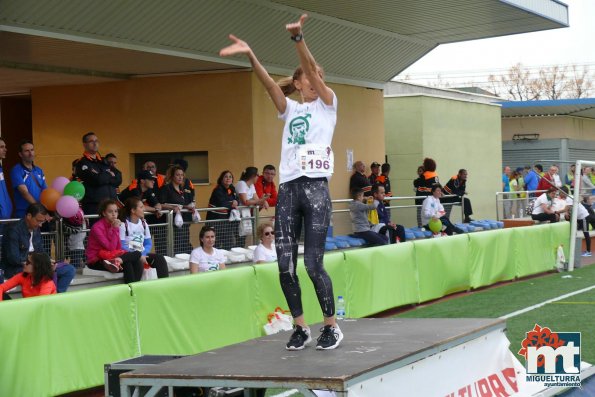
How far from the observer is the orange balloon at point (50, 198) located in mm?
12711

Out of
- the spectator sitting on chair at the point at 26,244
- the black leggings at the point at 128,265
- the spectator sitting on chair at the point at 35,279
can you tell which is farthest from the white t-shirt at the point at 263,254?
the spectator sitting on chair at the point at 35,279

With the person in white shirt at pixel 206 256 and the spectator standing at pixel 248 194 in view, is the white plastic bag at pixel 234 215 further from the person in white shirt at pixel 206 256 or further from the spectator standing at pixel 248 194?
the person in white shirt at pixel 206 256

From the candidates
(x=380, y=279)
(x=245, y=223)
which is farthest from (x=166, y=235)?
(x=380, y=279)

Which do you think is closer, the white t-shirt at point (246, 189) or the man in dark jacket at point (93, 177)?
the man in dark jacket at point (93, 177)

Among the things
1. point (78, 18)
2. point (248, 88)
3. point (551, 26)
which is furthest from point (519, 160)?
point (78, 18)

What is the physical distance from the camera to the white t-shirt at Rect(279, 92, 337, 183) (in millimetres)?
7102

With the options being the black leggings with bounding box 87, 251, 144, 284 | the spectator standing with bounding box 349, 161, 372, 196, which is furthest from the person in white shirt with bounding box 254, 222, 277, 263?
the spectator standing with bounding box 349, 161, 372, 196

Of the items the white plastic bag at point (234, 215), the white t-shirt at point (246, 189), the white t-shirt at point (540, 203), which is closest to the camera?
the white plastic bag at point (234, 215)

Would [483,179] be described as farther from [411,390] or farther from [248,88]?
[411,390]

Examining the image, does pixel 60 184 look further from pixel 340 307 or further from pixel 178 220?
pixel 340 307

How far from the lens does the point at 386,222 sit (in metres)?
19.9

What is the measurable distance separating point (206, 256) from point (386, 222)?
704cm

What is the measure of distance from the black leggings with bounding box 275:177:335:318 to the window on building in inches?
514

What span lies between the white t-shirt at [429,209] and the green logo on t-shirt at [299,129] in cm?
1444
